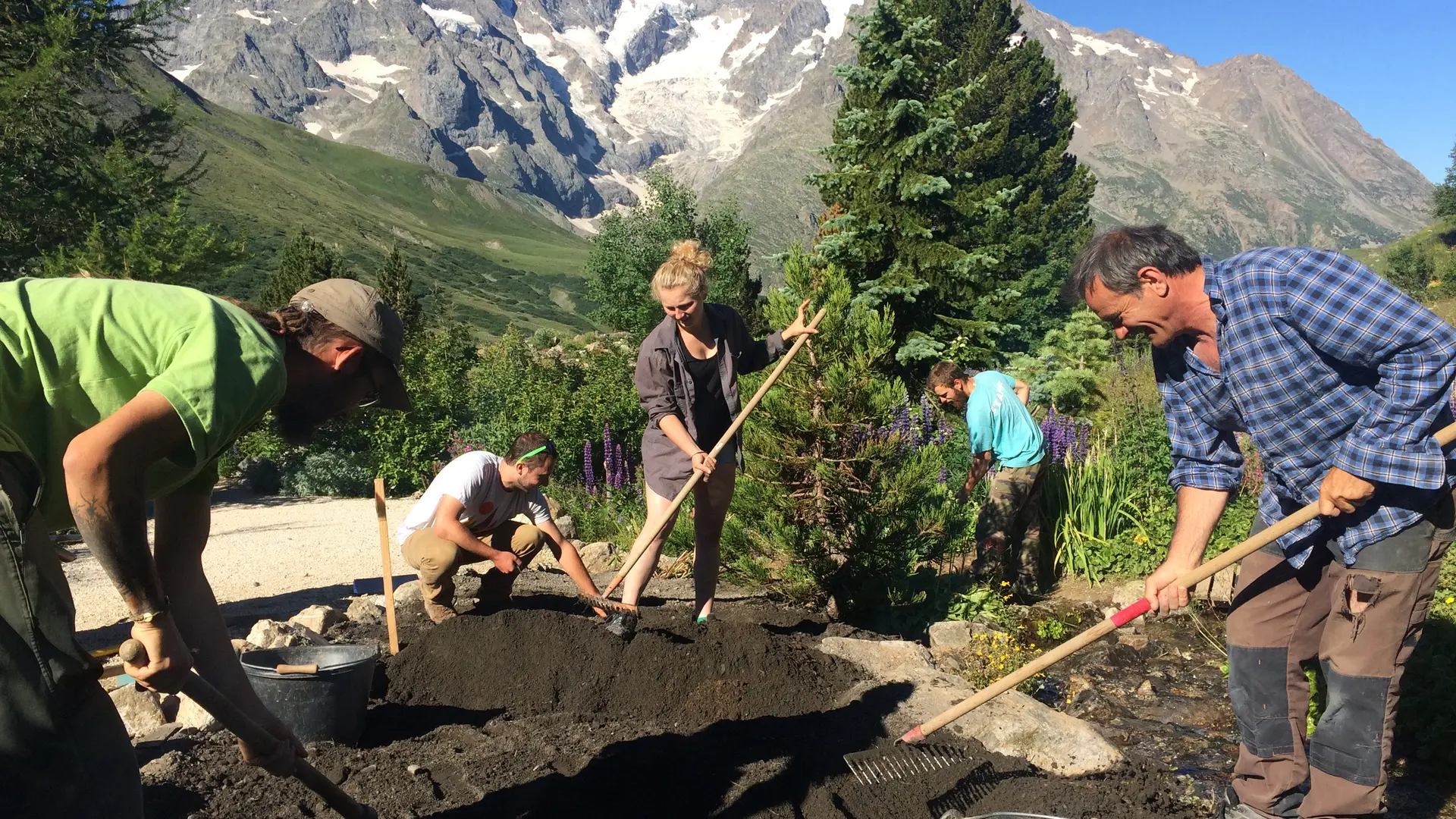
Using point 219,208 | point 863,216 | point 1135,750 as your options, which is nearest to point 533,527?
point 1135,750

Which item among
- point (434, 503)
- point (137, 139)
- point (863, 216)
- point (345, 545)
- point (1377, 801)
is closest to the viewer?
point (1377, 801)

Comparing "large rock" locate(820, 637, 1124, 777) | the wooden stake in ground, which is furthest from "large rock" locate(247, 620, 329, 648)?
"large rock" locate(820, 637, 1124, 777)

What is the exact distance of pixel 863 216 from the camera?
43.3 feet

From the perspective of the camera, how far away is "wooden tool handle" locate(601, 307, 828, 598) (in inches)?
172

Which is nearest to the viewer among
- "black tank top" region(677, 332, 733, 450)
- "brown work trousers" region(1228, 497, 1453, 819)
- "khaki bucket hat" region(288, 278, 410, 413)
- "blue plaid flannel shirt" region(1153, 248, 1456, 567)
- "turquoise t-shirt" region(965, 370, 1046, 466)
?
"khaki bucket hat" region(288, 278, 410, 413)

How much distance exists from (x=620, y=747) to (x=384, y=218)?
442 feet

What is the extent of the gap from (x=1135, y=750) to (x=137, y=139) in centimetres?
1667

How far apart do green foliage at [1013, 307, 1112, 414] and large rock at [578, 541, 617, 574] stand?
8.21 metres

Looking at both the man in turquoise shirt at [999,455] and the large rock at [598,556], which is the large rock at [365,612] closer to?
the large rock at [598,556]

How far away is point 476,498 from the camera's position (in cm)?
486

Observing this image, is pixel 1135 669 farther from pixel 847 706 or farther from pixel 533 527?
pixel 533 527

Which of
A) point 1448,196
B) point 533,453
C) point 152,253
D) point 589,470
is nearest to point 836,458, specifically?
point 533,453

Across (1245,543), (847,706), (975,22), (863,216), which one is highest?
(975,22)

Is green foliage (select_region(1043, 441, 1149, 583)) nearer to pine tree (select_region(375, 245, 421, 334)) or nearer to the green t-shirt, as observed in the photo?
the green t-shirt
